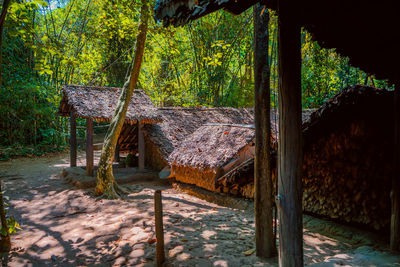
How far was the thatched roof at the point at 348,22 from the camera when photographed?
203cm

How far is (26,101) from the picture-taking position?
11516 mm

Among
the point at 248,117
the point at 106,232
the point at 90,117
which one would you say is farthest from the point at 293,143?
the point at 248,117

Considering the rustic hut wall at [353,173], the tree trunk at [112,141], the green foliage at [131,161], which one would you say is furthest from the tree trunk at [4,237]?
the green foliage at [131,161]

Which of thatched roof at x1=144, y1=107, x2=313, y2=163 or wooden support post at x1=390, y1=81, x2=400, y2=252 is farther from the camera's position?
thatched roof at x1=144, y1=107, x2=313, y2=163

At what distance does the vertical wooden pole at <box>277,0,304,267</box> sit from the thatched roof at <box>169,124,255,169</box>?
3832mm

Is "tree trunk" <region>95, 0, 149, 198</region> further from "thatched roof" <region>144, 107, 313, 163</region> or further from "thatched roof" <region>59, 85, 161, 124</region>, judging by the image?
"thatched roof" <region>144, 107, 313, 163</region>

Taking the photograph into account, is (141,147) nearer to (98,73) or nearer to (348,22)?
(348,22)

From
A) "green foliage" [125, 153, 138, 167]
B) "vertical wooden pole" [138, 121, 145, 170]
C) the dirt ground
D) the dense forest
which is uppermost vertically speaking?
the dense forest

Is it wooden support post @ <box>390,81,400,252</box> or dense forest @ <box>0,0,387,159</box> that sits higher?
dense forest @ <box>0,0,387,159</box>

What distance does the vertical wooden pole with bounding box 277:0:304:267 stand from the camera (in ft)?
6.70

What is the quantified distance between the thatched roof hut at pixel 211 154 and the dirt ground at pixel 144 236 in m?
0.66

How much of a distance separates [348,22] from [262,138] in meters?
1.41

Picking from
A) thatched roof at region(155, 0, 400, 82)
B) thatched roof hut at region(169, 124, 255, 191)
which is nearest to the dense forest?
thatched roof hut at region(169, 124, 255, 191)

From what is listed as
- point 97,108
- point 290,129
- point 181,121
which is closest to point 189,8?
point 290,129
